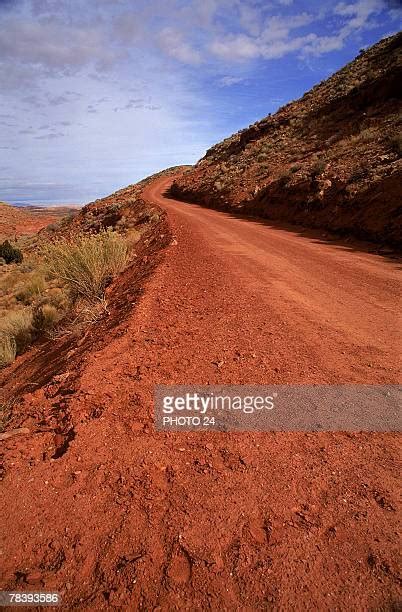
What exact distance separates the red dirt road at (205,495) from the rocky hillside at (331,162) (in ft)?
27.0

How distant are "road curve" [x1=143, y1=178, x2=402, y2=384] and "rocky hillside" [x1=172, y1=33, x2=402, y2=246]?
136 inches

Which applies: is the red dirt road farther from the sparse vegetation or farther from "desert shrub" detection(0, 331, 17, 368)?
the sparse vegetation

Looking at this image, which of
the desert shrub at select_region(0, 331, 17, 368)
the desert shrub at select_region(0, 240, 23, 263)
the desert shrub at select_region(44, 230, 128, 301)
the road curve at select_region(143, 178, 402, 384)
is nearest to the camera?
the road curve at select_region(143, 178, 402, 384)

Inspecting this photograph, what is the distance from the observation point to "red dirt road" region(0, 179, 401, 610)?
210cm

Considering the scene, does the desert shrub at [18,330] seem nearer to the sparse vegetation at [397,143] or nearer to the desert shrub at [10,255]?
the sparse vegetation at [397,143]

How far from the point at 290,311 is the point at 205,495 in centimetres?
360

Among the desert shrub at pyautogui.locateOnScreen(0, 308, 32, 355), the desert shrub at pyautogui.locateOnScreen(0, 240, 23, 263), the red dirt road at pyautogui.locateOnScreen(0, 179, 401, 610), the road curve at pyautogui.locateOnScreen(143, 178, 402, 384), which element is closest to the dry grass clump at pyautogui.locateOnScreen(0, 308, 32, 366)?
the desert shrub at pyautogui.locateOnScreen(0, 308, 32, 355)

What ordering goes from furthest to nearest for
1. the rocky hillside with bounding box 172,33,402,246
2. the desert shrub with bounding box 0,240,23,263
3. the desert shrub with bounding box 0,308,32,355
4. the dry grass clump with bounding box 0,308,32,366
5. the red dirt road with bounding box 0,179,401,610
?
the desert shrub with bounding box 0,240,23,263 → the rocky hillside with bounding box 172,33,402,246 → the desert shrub with bounding box 0,308,32,355 → the dry grass clump with bounding box 0,308,32,366 → the red dirt road with bounding box 0,179,401,610

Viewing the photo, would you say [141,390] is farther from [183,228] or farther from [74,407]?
[183,228]

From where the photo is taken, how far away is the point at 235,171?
26.8 metres

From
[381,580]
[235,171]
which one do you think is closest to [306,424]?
[381,580]

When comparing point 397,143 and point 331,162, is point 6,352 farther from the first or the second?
point 331,162

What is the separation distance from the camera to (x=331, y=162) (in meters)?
17.0

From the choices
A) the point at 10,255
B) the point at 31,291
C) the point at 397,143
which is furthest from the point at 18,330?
the point at 10,255
